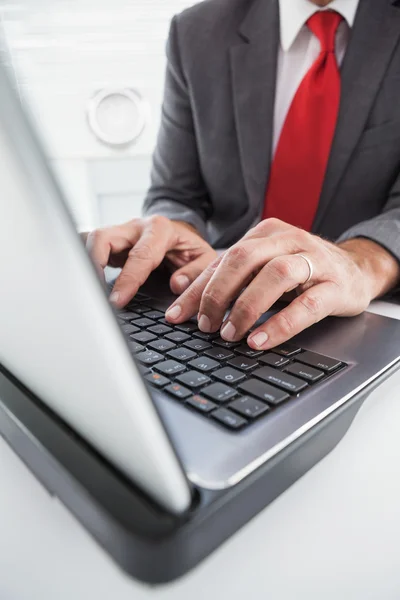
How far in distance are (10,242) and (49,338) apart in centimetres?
3

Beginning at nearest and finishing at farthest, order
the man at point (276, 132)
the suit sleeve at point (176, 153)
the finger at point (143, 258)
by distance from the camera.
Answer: the finger at point (143, 258) < the man at point (276, 132) < the suit sleeve at point (176, 153)

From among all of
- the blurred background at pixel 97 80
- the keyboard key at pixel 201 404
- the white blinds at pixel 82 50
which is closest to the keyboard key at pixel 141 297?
the keyboard key at pixel 201 404

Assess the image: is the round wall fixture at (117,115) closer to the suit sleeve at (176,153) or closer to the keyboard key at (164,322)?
the suit sleeve at (176,153)

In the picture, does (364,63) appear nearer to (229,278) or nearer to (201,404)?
(229,278)

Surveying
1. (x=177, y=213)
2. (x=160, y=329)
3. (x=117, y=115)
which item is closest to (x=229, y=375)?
(x=160, y=329)

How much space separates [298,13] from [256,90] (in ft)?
→ 0.47

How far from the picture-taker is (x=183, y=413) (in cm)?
21

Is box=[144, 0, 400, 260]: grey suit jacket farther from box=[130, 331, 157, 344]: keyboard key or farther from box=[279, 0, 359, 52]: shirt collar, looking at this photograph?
box=[130, 331, 157, 344]: keyboard key

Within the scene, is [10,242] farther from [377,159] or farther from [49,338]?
[377,159]

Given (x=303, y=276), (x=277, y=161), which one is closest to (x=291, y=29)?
(x=277, y=161)

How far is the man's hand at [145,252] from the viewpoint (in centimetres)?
43

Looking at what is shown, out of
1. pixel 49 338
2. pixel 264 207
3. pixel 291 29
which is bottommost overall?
pixel 264 207

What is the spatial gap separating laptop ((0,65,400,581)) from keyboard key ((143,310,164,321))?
82mm

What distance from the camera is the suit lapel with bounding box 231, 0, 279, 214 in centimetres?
74
